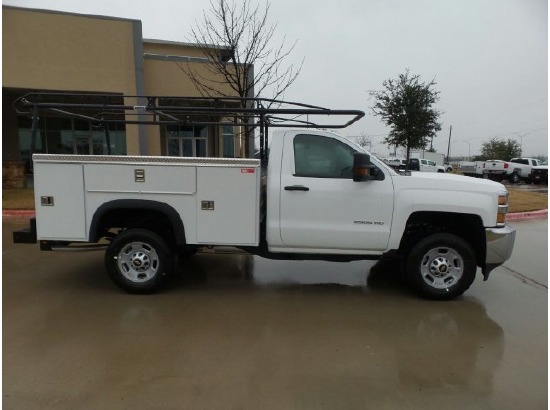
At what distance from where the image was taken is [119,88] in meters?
18.3

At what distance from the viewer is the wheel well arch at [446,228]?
16.2ft

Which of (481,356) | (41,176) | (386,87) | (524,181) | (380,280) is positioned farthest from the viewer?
(524,181)

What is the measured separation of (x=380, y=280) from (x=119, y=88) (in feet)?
53.6

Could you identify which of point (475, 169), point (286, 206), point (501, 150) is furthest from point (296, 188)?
point (501, 150)

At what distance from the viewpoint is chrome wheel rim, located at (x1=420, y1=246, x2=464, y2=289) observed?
16.2ft

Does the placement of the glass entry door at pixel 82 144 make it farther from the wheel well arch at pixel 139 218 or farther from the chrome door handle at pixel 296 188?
the chrome door handle at pixel 296 188

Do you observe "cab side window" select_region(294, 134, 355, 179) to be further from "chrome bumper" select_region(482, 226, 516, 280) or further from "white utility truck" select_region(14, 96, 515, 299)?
"chrome bumper" select_region(482, 226, 516, 280)

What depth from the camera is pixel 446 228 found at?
5148 mm

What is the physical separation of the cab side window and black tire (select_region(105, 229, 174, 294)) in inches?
75.0

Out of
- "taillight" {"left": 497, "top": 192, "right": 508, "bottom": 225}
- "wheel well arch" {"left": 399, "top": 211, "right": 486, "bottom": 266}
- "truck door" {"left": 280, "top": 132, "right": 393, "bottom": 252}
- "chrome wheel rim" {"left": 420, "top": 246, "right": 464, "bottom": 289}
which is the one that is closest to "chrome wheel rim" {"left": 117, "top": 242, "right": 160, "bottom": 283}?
"truck door" {"left": 280, "top": 132, "right": 393, "bottom": 252}

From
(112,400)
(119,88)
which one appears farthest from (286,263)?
(119,88)

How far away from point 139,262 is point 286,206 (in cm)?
193

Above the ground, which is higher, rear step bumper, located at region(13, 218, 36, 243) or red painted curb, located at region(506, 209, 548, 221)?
rear step bumper, located at region(13, 218, 36, 243)

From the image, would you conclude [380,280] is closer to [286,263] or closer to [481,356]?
[286,263]
